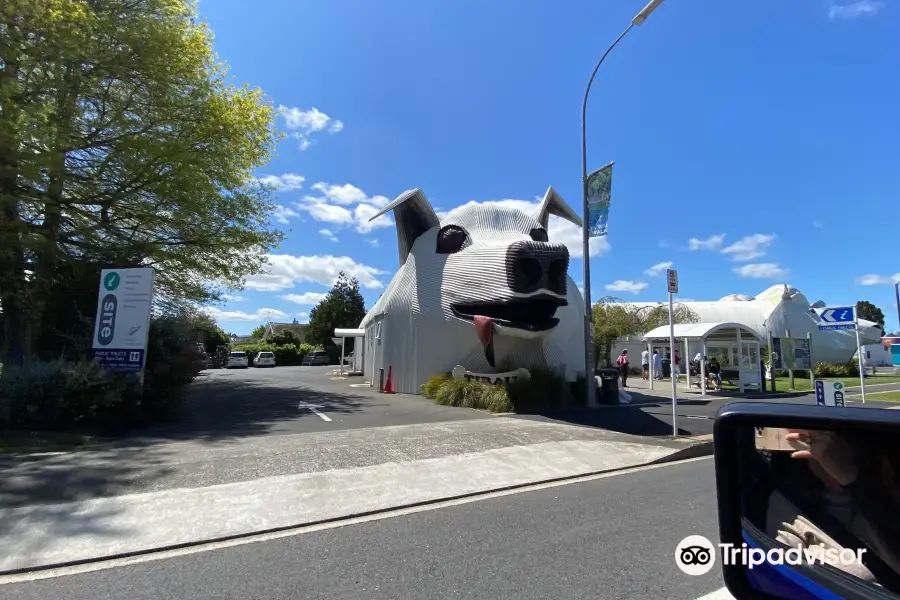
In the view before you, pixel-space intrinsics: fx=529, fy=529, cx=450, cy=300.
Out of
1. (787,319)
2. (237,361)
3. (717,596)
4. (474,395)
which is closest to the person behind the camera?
(717,596)

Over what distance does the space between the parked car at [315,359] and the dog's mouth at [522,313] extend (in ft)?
136

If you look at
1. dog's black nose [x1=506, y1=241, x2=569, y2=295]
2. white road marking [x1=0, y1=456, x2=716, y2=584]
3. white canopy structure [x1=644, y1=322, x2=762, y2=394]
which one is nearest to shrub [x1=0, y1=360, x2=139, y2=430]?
white road marking [x1=0, y1=456, x2=716, y2=584]

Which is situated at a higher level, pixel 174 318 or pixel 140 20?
pixel 140 20

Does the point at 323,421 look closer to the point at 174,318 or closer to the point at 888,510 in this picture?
the point at 174,318

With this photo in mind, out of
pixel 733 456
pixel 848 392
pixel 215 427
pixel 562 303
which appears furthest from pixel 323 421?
pixel 848 392

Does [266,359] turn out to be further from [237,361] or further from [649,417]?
[649,417]

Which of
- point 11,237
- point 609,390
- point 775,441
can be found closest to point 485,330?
point 609,390

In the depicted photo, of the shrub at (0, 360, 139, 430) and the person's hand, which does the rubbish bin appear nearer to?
the shrub at (0, 360, 139, 430)

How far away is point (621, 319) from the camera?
1544 inches

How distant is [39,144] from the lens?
40.6 ft

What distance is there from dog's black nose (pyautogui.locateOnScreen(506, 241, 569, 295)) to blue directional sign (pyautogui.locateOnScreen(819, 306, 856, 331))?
6.84 m

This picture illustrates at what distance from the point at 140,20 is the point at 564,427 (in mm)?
14946

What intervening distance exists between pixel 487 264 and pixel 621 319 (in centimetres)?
2742

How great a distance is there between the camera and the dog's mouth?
13.9 m
